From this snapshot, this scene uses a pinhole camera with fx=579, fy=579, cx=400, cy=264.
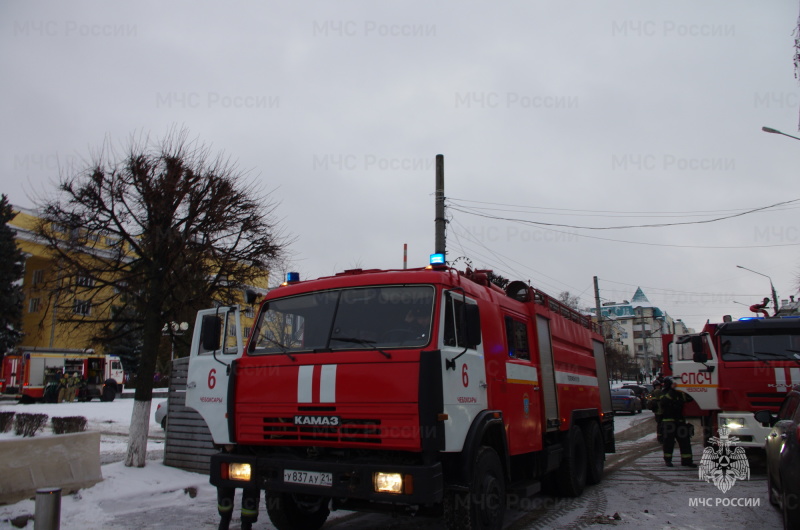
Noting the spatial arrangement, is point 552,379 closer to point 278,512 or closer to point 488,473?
point 488,473

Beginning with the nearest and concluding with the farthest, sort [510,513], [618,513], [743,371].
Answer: [618,513], [510,513], [743,371]

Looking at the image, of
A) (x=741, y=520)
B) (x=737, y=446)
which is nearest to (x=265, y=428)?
(x=741, y=520)

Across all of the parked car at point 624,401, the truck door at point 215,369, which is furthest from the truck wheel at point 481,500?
the parked car at point 624,401

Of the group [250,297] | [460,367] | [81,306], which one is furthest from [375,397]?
[81,306]

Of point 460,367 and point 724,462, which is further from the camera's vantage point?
point 724,462

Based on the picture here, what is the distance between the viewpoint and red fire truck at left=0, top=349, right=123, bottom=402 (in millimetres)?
29750

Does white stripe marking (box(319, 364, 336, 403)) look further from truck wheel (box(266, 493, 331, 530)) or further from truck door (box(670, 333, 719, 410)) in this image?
truck door (box(670, 333, 719, 410))

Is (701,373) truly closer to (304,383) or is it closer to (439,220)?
(439,220)

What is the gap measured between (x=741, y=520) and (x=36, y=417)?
13.1 metres

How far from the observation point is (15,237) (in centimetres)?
3931

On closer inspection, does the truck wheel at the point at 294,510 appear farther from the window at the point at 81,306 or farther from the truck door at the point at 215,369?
the window at the point at 81,306

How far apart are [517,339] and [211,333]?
3.43m

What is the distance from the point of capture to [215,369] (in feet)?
20.6

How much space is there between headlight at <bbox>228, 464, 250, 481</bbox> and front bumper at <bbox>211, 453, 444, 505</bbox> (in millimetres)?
37
